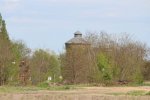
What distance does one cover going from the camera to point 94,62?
50938mm

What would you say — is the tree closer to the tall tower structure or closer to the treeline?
the treeline

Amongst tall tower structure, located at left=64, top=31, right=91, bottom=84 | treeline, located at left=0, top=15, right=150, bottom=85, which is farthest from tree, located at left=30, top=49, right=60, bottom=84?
tall tower structure, located at left=64, top=31, right=91, bottom=84

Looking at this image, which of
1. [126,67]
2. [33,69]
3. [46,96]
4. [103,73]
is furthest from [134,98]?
[33,69]

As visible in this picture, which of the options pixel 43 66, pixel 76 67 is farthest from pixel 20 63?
pixel 43 66

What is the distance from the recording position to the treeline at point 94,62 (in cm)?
4575

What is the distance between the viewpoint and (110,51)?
2151 inches

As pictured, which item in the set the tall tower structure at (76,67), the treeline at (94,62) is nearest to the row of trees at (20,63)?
the treeline at (94,62)

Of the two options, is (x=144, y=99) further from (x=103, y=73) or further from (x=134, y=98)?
(x=103, y=73)

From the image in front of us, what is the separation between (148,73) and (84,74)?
10.7 meters

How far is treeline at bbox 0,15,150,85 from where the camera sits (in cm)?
4575

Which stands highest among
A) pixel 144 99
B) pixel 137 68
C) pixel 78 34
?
pixel 78 34

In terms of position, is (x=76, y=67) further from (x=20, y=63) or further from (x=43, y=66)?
(x=43, y=66)

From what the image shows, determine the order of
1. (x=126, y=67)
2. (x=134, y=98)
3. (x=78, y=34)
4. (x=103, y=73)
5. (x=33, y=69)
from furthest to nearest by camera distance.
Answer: (x=78, y=34) < (x=33, y=69) < (x=126, y=67) < (x=103, y=73) < (x=134, y=98)

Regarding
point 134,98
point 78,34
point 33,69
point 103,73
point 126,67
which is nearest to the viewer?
point 134,98
